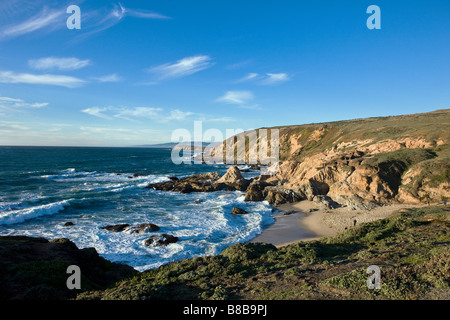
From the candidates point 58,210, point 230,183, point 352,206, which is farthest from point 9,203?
point 352,206

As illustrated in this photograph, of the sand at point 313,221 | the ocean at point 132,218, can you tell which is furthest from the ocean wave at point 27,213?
the sand at point 313,221

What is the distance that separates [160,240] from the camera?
22.0 metres

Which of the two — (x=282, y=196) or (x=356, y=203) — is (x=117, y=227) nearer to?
(x=282, y=196)

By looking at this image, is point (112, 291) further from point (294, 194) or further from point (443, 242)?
point (294, 194)

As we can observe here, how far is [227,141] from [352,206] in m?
111

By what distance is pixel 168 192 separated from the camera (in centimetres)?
4678

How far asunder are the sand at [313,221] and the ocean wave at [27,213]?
27681 mm

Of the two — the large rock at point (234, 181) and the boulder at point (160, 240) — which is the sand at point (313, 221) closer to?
the boulder at point (160, 240)

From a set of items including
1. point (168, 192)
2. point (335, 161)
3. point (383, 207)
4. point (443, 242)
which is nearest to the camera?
point (443, 242)

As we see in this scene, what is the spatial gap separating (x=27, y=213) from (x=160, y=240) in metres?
20.5

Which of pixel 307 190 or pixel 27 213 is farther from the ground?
pixel 307 190

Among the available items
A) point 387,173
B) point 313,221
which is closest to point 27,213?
point 313,221

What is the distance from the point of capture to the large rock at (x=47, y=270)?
9.02 metres

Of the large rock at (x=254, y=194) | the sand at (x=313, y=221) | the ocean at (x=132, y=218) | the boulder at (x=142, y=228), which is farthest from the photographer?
the large rock at (x=254, y=194)
